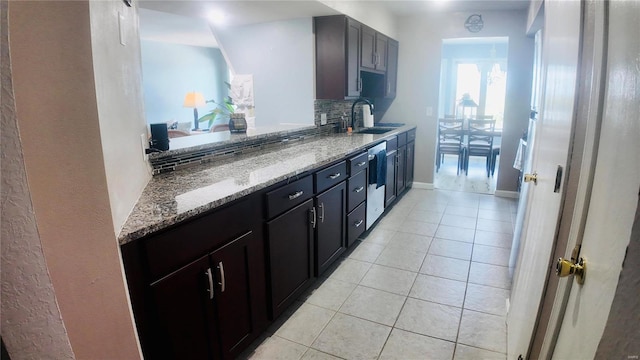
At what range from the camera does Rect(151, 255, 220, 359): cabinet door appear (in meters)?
1.25

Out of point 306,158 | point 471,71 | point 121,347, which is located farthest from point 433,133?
point 121,347

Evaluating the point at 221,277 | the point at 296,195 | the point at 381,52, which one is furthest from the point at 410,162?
the point at 221,277

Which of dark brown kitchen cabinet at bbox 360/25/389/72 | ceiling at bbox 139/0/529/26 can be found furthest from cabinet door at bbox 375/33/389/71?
ceiling at bbox 139/0/529/26

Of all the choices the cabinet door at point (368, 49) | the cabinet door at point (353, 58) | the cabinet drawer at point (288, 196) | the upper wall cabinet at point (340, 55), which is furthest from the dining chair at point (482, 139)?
the cabinet drawer at point (288, 196)

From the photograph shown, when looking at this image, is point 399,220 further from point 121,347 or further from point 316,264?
point 121,347

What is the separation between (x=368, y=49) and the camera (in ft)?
13.1

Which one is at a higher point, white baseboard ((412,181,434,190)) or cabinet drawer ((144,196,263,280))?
cabinet drawer ((144,196,263,280))

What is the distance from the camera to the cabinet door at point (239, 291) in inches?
60.4

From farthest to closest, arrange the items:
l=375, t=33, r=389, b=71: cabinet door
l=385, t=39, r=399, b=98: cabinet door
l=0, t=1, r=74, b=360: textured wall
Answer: l=385, t=39, r=399, b=98: cabinet door → l=375, t=33, r=389, b=71: cabinet door → l=0, t=1, r=74, b=360: textured wall

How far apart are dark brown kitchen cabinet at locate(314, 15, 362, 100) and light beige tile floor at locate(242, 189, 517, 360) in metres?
1.51

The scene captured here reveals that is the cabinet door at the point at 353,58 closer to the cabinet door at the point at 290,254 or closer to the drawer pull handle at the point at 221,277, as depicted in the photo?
the cabinet door at the point at 290,254

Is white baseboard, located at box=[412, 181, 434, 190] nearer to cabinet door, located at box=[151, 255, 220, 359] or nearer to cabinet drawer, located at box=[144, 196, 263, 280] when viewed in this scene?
cabinet drawer, located at box=[144, 196, 263, 280]

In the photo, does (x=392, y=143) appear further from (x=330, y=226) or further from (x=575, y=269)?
(x=575, y=269)

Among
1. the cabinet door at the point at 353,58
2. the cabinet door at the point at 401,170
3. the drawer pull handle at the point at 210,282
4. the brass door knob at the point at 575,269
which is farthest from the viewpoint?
the cabinet door at the point at 401,170
